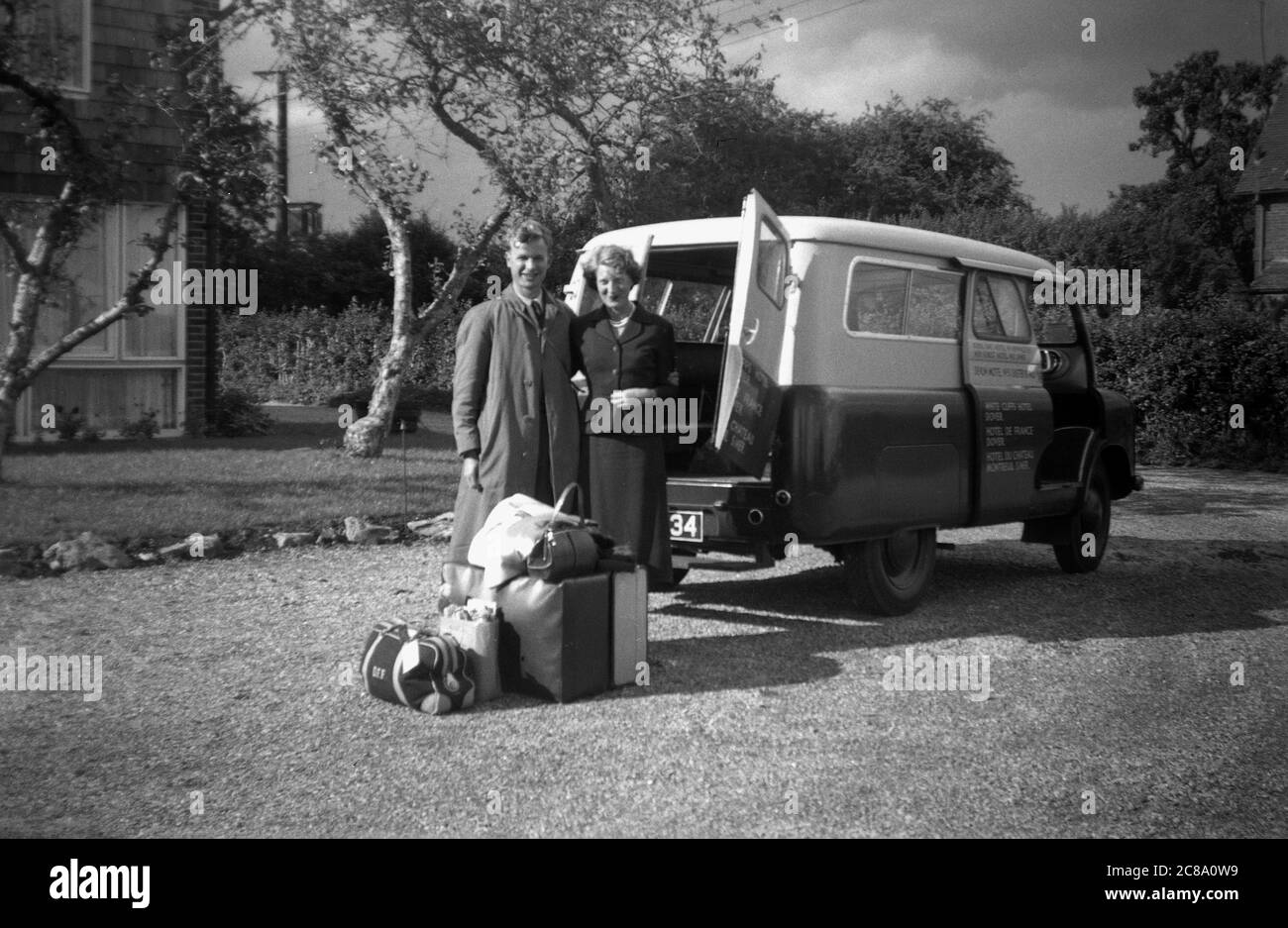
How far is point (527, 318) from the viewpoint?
6551mm

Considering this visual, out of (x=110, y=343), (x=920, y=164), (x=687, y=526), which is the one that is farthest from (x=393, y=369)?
(x=920, y=164)

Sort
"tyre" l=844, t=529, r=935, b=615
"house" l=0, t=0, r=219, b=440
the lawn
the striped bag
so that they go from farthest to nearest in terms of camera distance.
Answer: "house" l=0, t=0, r=219, b=440 → the lawn → "tyre" l=844, t=529, r=935, b=615 → the striped bag

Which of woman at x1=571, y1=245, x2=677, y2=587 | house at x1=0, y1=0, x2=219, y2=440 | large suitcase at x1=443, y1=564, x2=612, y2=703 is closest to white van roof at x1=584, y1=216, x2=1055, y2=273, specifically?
woman at x1=571, y1=245, x2=677, y2=587

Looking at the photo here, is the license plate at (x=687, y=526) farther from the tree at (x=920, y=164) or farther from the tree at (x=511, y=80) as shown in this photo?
the tree at (x=920, y=164)

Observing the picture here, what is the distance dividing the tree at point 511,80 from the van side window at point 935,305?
540 centimetres

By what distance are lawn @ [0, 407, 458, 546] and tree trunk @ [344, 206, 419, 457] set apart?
0.73ft

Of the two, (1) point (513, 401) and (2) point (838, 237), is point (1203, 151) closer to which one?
(2) point (838, 237)

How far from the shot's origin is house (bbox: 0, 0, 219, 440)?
14.3 meters

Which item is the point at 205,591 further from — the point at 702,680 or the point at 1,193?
the point at 1,193

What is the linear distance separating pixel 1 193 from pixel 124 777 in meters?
11.3

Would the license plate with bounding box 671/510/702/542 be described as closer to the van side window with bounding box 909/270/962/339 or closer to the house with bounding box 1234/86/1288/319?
the van side window with bounding box 909/270/962/339

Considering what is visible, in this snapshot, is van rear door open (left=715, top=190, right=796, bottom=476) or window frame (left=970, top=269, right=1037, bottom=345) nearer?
van rear door open (left=715, top=190, right=796, bottom=476)

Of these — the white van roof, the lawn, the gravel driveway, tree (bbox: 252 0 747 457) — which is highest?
tree (bbox: 252 0 747 457)

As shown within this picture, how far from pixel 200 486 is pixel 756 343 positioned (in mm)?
5876
